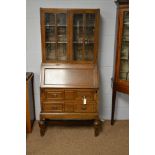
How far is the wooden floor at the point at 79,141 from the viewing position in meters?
2.51

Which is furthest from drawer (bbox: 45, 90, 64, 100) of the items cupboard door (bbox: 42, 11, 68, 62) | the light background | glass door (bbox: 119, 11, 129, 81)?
the light background

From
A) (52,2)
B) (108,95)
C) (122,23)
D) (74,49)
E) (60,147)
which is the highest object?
(52,2)

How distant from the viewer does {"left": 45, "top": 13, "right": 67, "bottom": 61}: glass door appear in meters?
2.76

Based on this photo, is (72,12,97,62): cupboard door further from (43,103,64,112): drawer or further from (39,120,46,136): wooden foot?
(39,120,46,136): wooden foot

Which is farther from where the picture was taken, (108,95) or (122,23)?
(108,95)

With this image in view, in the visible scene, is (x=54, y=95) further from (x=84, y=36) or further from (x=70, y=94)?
(x=84, y=36)

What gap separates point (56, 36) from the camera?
2.81m

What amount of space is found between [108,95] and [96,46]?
800 millimetres

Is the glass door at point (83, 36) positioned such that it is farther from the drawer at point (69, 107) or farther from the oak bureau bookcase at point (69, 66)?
the drawer at point (69, 107)

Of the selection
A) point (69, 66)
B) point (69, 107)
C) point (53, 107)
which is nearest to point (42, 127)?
point (53, 107)
